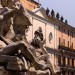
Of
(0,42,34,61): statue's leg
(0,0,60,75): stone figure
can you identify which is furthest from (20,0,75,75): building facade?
(0,42,34,61): statue's leg

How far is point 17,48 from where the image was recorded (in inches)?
393

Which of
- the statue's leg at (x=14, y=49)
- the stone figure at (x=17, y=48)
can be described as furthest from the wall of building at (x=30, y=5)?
the statue's leg at (x=14, y=49)

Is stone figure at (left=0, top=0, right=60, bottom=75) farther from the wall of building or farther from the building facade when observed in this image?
the wall of building

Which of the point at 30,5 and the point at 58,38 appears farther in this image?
the point at 58,38

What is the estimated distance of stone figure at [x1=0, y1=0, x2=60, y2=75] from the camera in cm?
984

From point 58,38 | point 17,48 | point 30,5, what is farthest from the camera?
point 58,38

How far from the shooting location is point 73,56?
8375 centimetres

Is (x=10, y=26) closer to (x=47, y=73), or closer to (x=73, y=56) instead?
(x=47, y=73)

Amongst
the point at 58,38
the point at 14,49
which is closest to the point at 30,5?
the point at 58,38

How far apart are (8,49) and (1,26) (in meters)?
1.20

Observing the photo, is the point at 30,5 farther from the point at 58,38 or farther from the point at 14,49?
the point at 14,49

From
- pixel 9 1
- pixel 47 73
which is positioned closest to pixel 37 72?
pixel 47 73

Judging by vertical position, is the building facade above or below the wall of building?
below

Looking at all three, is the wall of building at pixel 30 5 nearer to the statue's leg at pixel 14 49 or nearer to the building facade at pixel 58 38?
the building facade at pixel 58 38
